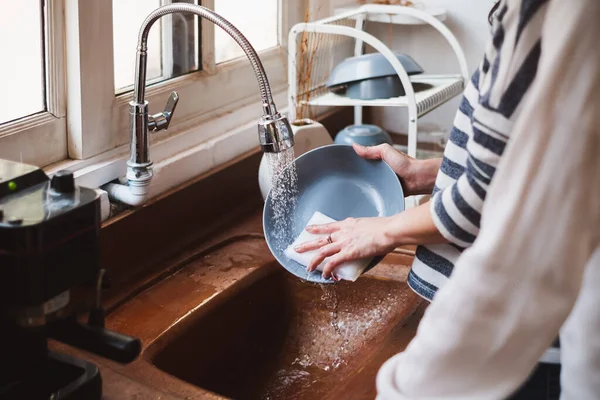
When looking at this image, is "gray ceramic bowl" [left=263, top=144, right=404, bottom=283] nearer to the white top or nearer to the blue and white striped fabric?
the blue and white striped fabric

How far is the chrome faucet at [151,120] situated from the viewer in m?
1.33

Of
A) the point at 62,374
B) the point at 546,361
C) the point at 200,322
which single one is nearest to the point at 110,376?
the point at 62,374

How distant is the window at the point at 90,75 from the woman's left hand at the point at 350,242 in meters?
0.48

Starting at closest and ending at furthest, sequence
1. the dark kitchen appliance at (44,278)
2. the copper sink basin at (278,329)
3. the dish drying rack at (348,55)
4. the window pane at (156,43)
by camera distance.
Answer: the dark kitchen appliance at (44,278), the copper sink basin at (278,329), the window pane at (156,43), the dish drying rack at (348,55)

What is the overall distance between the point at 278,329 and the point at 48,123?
0.62 metres

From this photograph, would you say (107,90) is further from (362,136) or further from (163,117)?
(362,136)

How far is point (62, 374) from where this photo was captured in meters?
1.08

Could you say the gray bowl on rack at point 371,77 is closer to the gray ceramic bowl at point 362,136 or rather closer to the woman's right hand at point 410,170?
the gray ceramic bowl at point 362,136

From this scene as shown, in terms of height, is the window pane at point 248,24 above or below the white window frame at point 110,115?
above

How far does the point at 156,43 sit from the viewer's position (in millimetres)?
1729

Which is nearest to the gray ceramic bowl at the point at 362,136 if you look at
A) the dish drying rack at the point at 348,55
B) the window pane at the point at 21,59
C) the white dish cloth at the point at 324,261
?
the dish drying rack at the point at 348,55

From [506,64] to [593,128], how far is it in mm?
126

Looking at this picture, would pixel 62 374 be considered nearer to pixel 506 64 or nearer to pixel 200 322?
pixel 200 322

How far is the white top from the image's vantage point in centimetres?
74
